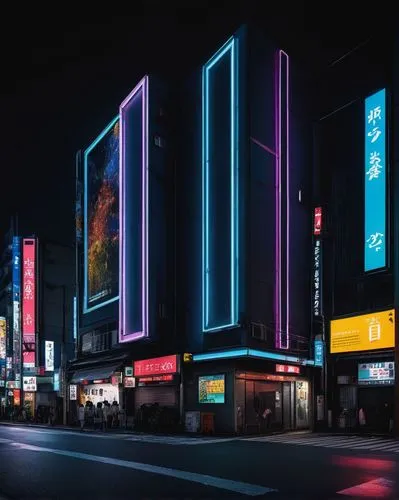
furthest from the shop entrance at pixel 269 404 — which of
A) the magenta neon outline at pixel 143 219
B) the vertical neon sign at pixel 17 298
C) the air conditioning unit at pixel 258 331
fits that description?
the vertical neon sign at pixel 17 298

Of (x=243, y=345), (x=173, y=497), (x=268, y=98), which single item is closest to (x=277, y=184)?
(x=268, y=98)

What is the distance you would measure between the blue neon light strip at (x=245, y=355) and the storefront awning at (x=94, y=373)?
967 cm

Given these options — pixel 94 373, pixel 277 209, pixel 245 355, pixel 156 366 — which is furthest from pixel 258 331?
pixel 94 373

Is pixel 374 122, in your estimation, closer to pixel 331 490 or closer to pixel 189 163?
pixel 189 163

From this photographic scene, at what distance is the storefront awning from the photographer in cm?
4212

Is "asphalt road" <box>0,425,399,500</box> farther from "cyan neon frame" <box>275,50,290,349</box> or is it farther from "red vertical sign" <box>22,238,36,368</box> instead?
"red vertical sign" <box>22,238,36,368</box>

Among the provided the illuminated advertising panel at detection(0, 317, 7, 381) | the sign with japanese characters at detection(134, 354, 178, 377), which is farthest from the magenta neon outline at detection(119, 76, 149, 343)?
the illuminated advertising panel at detection(0, 317, 7, 381)

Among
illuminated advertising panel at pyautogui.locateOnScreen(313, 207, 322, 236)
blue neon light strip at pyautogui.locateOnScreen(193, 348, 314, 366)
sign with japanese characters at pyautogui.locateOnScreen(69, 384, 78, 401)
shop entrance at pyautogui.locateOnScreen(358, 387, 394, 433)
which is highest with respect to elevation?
illuminated advertising panel at pyautogui.locateOnScreen(313, 207, 322, 236)

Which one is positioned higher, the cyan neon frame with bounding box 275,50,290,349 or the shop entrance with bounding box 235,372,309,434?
the cyan neon frame with bounding box 275,50,290,349

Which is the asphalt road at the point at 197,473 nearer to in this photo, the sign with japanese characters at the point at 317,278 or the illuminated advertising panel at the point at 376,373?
the illuminated advertising panel at the point at 376,373

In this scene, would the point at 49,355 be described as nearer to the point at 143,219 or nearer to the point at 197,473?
the point at 143,219

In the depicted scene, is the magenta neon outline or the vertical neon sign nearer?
the magenta neon outline

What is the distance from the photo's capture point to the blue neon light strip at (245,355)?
1211 inches

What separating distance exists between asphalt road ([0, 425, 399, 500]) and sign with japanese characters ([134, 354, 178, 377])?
14064 millimetres
